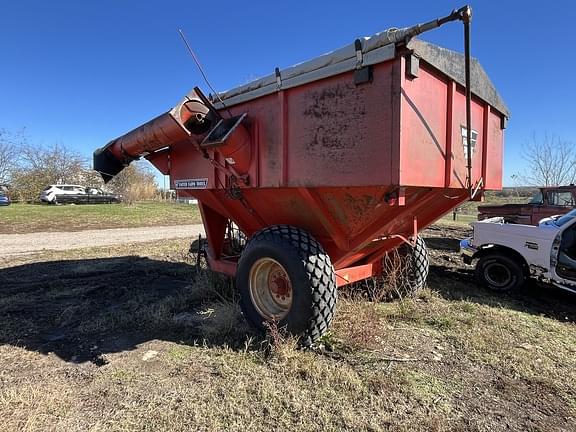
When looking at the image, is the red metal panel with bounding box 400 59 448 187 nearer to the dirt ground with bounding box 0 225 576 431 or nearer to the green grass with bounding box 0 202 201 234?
the dirt ground with bounding box 0 225 576 431

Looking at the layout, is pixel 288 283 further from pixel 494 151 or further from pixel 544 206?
pixel 544 206

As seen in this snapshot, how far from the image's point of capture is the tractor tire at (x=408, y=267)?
5.23 meters

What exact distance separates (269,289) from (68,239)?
10.4 metres

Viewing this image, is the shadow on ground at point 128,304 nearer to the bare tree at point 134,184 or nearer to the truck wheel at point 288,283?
the truck wheel at point 288,283

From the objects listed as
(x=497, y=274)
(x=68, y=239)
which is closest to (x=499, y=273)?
(x=497, y=274)

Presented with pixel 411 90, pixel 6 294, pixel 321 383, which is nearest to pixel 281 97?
pixel 411 90

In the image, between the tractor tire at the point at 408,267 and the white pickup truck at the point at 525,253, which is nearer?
the tractor tire at the point at 408,267

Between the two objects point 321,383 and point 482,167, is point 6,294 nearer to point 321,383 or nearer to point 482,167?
point 321,383

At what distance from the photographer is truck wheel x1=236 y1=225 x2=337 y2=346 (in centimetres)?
360

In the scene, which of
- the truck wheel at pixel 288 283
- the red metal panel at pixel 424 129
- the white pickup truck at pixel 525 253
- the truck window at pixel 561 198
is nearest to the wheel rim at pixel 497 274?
the white pickup truck at pixel 525 253

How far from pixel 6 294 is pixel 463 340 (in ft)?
20.0

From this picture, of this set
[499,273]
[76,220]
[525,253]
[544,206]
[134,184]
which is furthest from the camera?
[134,184]

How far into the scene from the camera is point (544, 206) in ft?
38.0

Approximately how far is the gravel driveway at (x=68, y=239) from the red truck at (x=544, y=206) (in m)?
10.2
